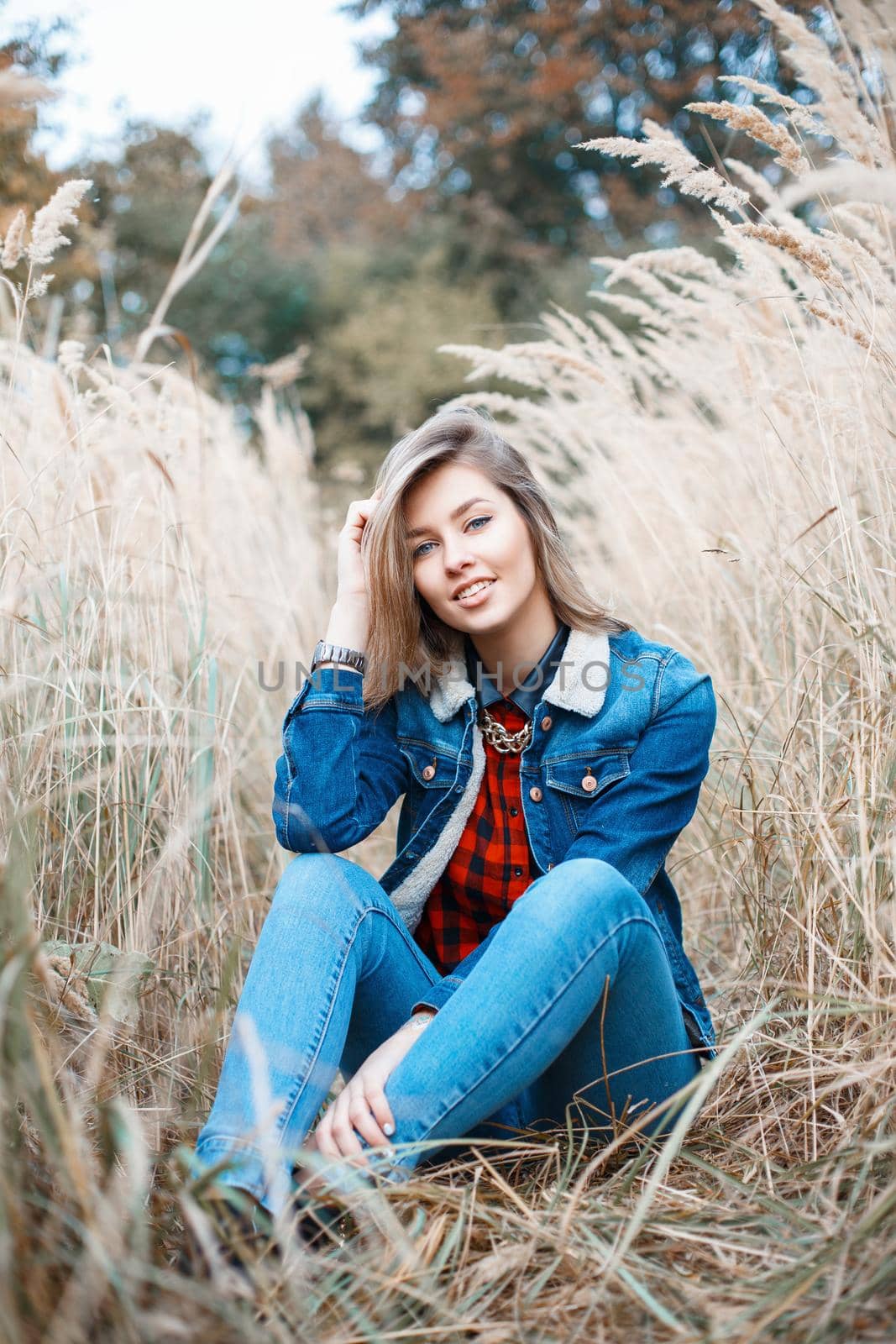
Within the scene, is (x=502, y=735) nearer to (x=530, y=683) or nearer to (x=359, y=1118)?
(x=530, y=683)

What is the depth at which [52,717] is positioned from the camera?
163 centimetres

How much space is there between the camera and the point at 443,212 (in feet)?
39.8

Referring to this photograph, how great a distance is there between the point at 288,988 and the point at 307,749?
0.43 meters

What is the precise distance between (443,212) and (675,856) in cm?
1153

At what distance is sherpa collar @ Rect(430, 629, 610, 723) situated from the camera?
1613 millimetres

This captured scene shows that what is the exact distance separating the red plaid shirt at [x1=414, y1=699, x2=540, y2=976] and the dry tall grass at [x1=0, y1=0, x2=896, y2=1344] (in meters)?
0.31

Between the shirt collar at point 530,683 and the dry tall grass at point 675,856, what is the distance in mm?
327

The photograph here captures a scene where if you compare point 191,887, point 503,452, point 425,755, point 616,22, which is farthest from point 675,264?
point 616,22

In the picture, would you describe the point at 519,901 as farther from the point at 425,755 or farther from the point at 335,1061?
the point at 425,755

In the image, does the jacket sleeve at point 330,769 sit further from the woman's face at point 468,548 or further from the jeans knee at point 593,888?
the jeans knee at point 593,888

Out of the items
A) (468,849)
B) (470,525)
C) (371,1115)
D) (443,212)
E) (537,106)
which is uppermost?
(537,106)

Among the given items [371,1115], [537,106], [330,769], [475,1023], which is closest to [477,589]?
[330,769]

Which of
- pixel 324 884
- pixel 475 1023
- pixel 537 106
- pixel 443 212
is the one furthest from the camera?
pixel 443 212

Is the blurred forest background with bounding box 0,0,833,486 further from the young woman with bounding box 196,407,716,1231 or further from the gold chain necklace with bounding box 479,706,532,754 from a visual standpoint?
the gold chain necklace with bounding box 479,706,532,754
